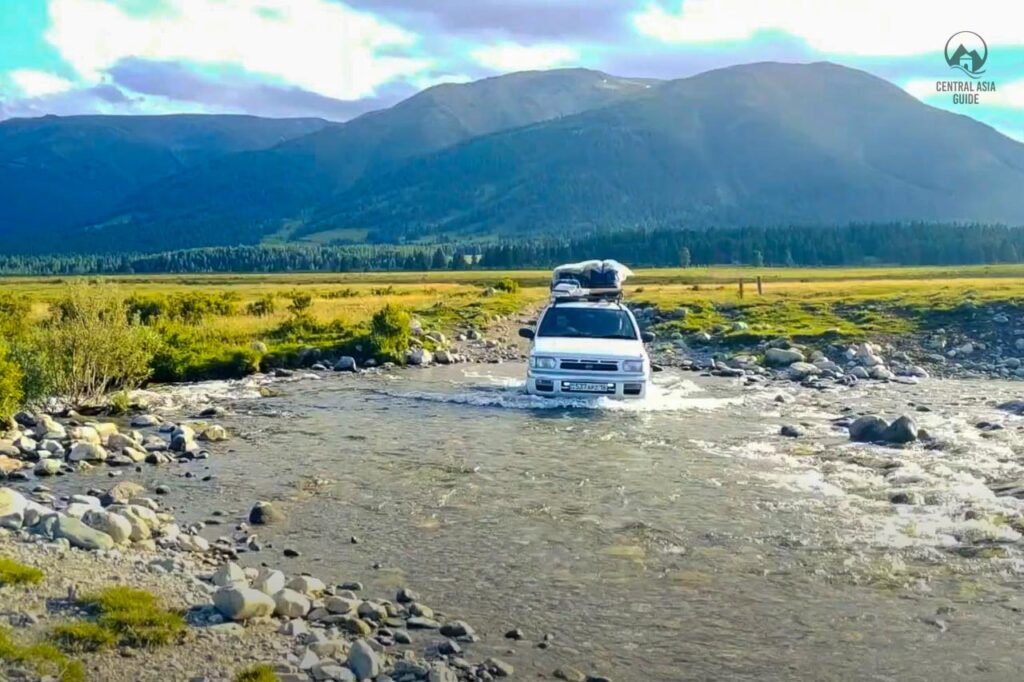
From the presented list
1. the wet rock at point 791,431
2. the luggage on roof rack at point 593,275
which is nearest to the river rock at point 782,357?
the wet rock at point 791,431

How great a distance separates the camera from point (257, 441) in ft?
73.2

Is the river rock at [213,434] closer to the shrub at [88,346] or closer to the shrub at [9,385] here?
the shrub at [9,385]

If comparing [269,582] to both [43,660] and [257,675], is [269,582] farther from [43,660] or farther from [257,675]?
[43,660]

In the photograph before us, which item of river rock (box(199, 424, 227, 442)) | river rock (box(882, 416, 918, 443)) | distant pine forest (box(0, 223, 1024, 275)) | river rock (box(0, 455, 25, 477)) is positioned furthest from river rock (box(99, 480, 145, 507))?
distant pine forest (box(0, 223, 1024, 275))

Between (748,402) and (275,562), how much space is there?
1804 cm

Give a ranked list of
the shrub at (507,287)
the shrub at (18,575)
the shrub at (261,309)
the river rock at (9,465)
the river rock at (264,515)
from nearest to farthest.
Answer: the shrub at (18,575), the river rock at (264,515), the river rock at (9,465), the shrub at (261,309), the shrub at (507,287)

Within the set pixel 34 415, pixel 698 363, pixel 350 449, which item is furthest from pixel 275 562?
pixel 698 363

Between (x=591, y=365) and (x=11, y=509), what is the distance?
14.7 metres

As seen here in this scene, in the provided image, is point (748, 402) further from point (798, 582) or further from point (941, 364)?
point (798, 582)

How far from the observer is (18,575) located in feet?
34.6

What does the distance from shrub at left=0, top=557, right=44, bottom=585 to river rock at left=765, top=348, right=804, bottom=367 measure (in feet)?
96.3

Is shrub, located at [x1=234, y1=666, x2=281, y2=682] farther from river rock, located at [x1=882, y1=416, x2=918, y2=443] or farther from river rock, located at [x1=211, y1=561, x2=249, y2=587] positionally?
river rock, located at [x1=882, y1=416, x2=918, y2=443]

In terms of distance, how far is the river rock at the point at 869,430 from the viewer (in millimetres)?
21391

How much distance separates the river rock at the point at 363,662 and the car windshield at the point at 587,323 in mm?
17836
